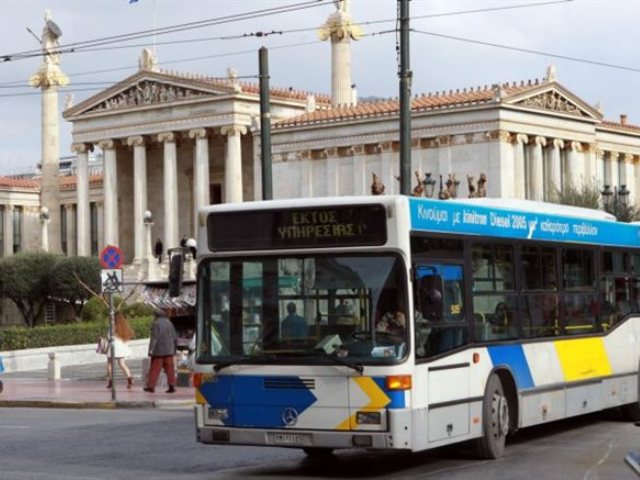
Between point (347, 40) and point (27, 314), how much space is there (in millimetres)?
22108

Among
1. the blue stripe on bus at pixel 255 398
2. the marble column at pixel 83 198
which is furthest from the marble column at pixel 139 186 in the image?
the blue stripe on bus at pixel 255 398

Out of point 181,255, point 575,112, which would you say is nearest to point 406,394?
point 181,255

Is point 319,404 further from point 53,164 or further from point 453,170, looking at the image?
point 53,164

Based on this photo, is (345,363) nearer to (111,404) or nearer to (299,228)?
(299,228)

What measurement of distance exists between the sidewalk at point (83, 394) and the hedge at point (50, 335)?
20.8 ft

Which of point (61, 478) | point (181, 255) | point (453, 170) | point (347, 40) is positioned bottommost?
point (61, 478)

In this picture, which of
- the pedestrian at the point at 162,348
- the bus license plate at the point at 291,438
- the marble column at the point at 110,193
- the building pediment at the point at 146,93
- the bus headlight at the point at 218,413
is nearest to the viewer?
the bus license plate at the point at 291,438

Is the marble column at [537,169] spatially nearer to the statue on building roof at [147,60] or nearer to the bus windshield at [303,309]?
the statue on building roof at [147,60]

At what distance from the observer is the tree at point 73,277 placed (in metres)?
66.9

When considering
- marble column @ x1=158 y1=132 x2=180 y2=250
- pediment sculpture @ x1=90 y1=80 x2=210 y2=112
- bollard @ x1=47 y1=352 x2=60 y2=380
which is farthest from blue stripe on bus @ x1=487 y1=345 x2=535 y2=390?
marble column @ x1=158 y1=132 x2=180 y2=250

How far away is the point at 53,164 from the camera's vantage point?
8006 centimetres

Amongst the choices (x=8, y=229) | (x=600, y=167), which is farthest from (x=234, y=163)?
(x=8, y=229)

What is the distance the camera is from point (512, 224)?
14945 mm

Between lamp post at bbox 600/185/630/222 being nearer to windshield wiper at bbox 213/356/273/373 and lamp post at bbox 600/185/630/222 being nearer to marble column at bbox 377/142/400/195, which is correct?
marble column at bbox 377/142/400/195
